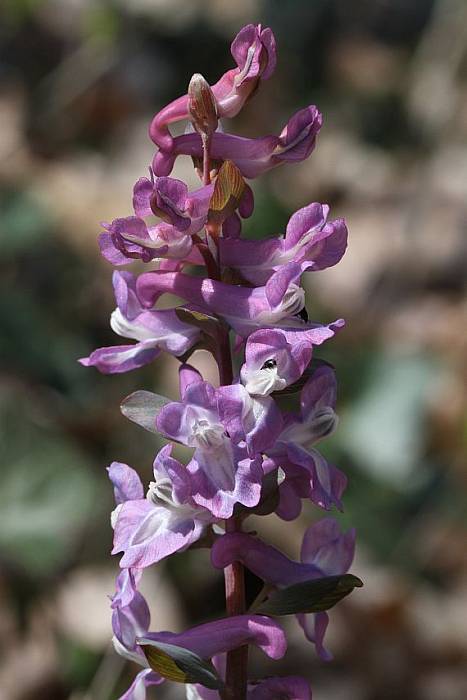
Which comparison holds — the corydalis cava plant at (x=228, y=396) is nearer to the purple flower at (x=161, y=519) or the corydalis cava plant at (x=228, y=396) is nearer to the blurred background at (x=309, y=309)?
the purple flower at (x=161, y=519)

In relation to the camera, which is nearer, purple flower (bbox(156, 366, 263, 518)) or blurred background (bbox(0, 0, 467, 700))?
purple flower (bbox(156, 366, 263, 518))

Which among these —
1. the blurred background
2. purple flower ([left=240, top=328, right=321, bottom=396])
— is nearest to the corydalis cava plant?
purple flower ([left=240, top=328, right=321, bottom=396])

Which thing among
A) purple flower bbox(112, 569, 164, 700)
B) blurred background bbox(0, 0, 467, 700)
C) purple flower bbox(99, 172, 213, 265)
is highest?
purple flower bbox(99, 172, 213, 265)

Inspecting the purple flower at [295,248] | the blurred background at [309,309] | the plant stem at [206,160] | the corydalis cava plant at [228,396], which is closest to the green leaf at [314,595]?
the corydalis cava plant at [228,396]

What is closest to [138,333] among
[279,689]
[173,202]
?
[173,202]

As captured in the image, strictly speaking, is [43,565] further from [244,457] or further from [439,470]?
[244,457]

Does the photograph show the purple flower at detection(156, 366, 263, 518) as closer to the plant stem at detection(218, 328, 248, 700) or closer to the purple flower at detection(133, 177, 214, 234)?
the plant stem at detection(218, 328, 248, 700)

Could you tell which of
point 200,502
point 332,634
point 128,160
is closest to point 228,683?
point 200,502
